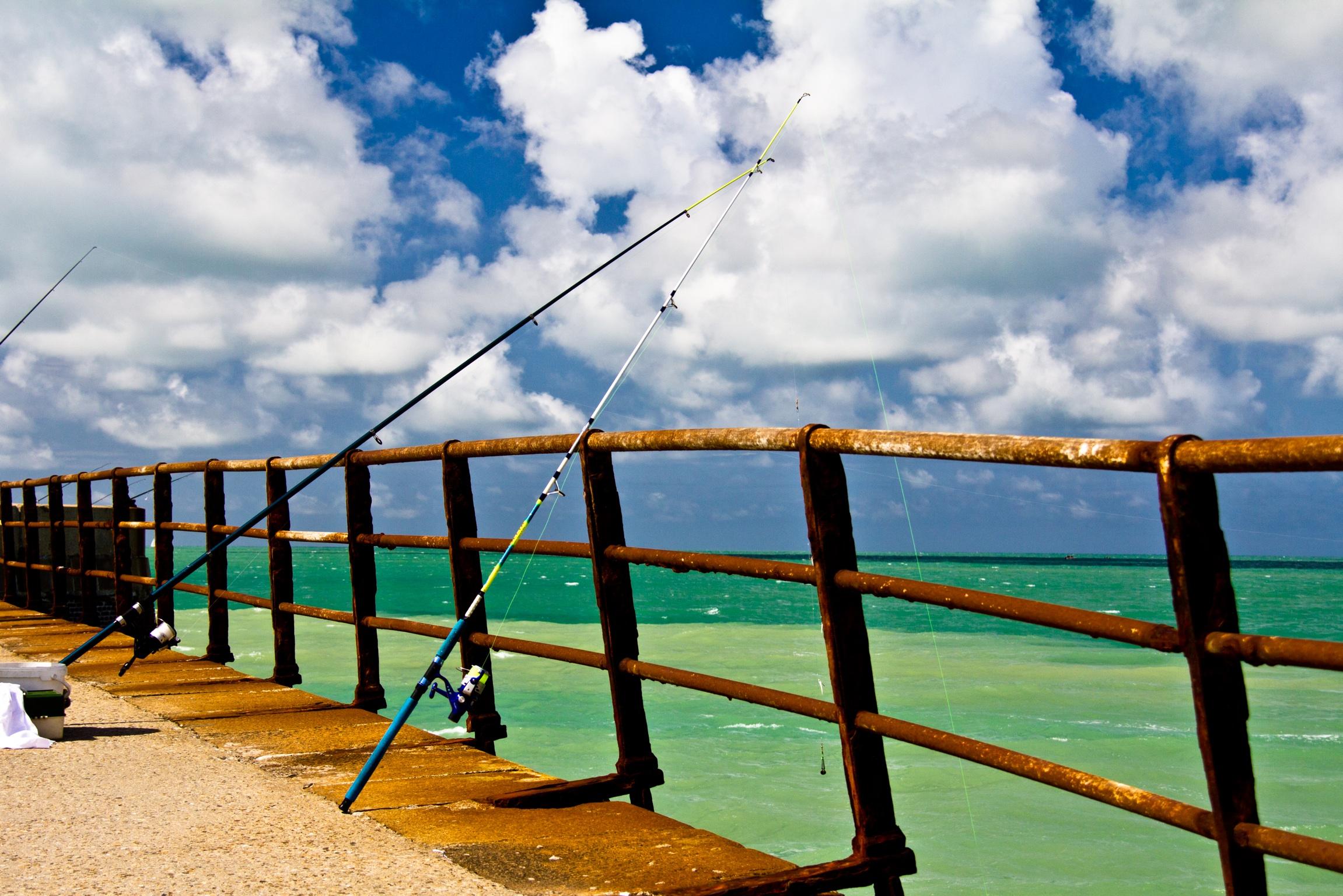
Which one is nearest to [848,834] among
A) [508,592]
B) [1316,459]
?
[1316,459]

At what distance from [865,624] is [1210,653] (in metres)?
1.15

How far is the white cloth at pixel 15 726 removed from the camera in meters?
4.52

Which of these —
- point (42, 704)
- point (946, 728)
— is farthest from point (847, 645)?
point (946, 728)

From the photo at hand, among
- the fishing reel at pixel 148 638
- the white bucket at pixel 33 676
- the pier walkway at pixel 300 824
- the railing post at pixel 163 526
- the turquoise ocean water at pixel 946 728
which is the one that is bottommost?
the turquoise ocean water at pixel 946 728

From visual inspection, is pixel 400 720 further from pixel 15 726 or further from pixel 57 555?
pixel 57 555

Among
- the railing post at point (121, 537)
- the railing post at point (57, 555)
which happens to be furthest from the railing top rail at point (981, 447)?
the railing post at point (57, 555)

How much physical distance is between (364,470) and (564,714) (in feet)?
46.7

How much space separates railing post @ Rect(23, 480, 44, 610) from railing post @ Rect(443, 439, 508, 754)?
25.8 ft

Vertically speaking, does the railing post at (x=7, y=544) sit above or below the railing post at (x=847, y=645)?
above

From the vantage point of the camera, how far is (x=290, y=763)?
4266mm

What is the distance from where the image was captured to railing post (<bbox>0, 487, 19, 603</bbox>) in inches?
509

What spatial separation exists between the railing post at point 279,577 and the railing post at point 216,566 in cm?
80

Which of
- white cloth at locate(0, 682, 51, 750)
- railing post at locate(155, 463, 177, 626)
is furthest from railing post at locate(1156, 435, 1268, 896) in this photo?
railing post at locate(155, 463, 177, 626)

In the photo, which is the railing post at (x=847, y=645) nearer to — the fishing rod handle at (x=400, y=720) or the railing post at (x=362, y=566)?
the fishing rod handle at (x=400, y=720)
